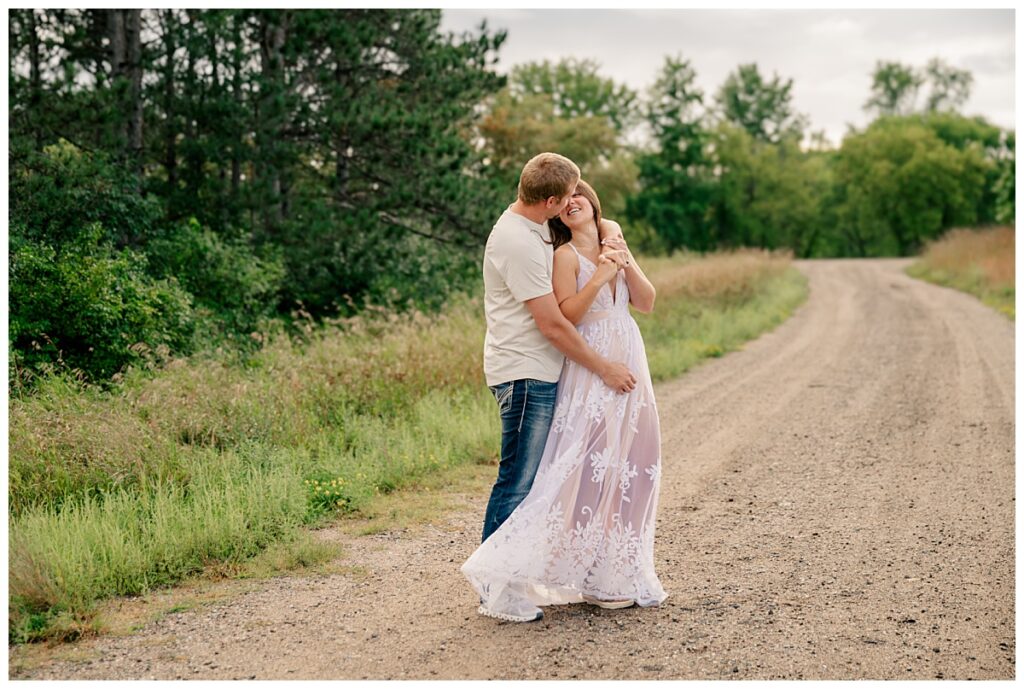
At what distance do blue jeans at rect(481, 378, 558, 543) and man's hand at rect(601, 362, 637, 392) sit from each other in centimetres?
24

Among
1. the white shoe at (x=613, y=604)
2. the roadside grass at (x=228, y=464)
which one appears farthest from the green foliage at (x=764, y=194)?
the white shoe at (x=613, y=604)

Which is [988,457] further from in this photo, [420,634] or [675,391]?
[420,634]

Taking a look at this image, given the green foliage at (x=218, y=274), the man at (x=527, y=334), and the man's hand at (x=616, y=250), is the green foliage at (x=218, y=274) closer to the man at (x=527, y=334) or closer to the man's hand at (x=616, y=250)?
the man at (x=527, y=334)

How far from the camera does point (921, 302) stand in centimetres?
2175

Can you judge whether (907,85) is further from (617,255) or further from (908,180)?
(617,255)

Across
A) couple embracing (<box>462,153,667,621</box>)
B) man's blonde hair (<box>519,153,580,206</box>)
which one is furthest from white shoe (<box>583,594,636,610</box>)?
man's blonde hair (<box>519,153,580,206</box>)

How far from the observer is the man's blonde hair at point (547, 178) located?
3.93 m

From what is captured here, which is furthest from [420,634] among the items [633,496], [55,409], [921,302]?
[921,302]

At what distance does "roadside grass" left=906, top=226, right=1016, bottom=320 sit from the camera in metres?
21.1

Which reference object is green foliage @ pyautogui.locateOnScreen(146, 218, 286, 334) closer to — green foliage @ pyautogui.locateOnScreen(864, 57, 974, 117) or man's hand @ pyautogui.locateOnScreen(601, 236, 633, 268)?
man's hand @ pyautogui.locateOnScreen(601, 236, 633, 268)

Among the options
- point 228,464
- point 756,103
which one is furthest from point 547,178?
point 756,103

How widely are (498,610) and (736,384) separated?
7.59 metres

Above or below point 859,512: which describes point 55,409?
above

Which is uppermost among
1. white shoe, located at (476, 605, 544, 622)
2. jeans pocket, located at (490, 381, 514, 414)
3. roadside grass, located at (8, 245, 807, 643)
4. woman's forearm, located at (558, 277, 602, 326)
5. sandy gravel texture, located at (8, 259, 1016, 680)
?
woman's forearm, located at (558, 277, 602, 326)
